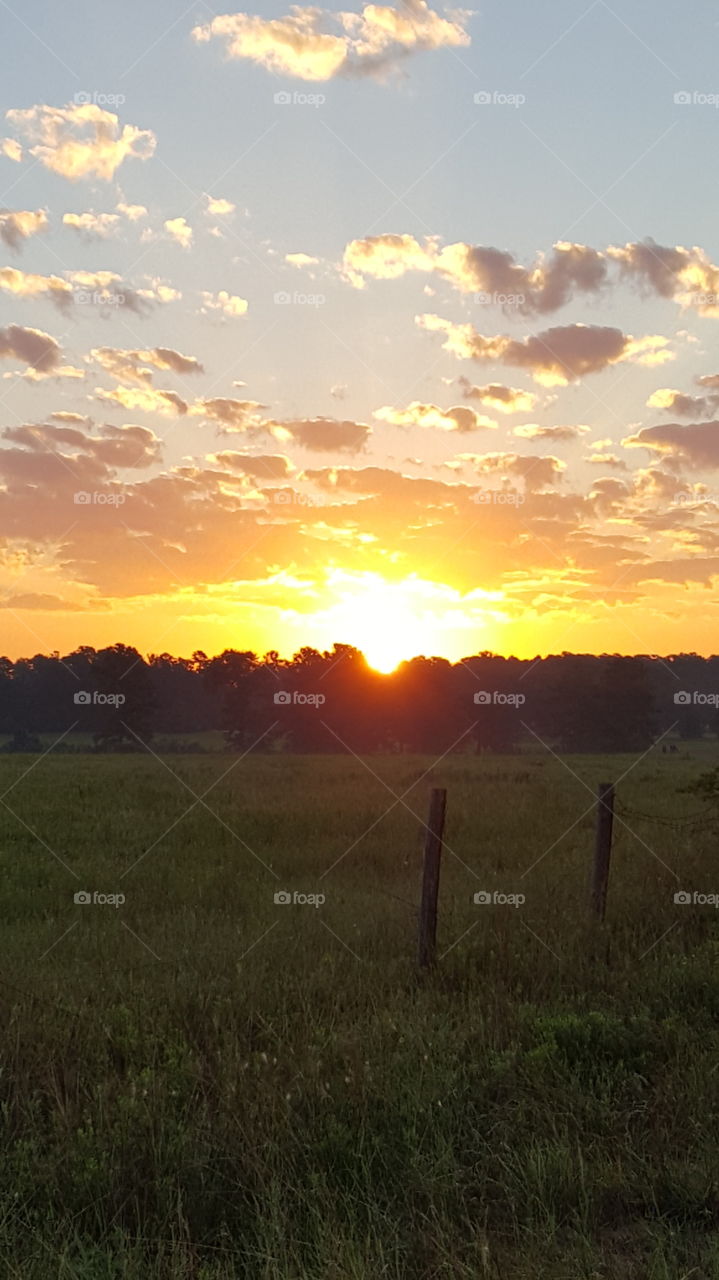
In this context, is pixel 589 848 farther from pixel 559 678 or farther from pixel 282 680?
pixel 559 678

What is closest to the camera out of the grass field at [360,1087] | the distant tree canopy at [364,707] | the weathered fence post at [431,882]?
the grass field at [360,1087]

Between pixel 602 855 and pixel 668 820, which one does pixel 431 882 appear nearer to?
pixel 602 855

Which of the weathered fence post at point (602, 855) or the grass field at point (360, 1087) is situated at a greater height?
the weathered fence post at point (602, 855)

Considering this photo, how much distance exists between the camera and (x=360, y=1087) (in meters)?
6.20

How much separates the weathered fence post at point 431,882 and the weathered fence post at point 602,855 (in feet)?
7.97

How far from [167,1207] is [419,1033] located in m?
2.51

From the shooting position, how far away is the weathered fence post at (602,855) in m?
11.3

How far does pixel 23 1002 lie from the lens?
26.7ft

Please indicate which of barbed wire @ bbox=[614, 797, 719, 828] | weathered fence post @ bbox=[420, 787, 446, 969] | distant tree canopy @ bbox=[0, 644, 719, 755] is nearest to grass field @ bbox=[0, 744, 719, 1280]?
weathered fence post @ bbox=[420, 787, 446, 969]

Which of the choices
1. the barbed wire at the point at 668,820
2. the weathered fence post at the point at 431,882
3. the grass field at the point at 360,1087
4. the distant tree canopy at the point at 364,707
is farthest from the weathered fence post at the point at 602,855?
the distant tree canopy at the point at 364,707

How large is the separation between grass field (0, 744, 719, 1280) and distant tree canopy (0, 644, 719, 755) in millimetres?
60630

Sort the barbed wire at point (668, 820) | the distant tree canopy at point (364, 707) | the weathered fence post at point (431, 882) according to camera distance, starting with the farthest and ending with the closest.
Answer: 1. the distant tree canopy at point (364, 707)
2. the barbed wire at point (668, 820)
3. the weathered fence post at point (431, 882)

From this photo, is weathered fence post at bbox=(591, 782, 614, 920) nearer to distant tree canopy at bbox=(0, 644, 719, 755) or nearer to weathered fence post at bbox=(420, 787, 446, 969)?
weathered fence post at bbox=(420, 787, 446, 969)

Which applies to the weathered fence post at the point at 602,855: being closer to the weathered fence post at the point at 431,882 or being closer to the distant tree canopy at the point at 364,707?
the weathered fence post at the point at 431,882
